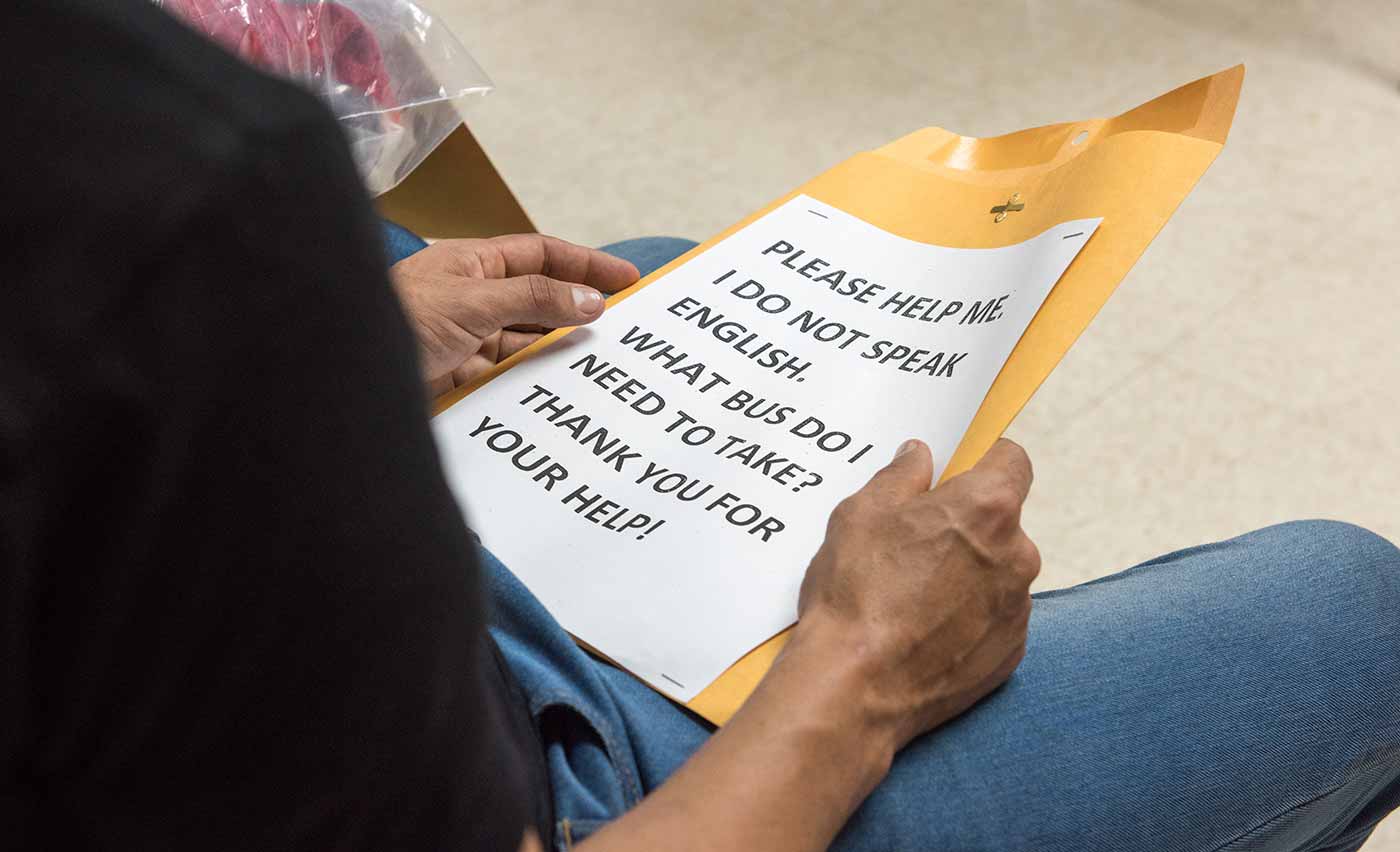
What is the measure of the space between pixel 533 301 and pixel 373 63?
0.25 meters

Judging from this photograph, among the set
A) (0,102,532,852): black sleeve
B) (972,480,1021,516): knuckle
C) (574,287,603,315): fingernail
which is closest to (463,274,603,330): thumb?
(574,287,603,315): fingernail

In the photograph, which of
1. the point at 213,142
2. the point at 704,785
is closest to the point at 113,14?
the point at 213,142

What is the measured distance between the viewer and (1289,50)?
1811mm

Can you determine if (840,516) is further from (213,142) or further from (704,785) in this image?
(213,142)

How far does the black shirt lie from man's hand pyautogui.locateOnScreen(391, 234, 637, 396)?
376 mm

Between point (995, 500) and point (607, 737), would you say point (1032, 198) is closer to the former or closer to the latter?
point (995, 500)

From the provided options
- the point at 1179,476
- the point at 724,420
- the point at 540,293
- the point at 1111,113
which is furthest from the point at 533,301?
the point at 1111,113

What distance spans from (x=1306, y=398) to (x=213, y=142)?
131cm

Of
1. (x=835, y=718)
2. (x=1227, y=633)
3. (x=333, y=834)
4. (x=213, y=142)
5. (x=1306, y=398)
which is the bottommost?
(x=1306, y=398)

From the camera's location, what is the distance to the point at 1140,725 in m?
0.53

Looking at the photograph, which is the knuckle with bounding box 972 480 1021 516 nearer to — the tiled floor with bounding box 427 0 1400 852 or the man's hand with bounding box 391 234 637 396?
the man's hand with bounding box 391 234 637 396

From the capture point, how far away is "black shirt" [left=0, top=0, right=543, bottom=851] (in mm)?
206

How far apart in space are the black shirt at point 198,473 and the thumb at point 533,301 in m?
0.40

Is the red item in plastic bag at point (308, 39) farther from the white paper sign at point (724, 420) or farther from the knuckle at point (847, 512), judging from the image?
the knuckle at point (847, 512)
